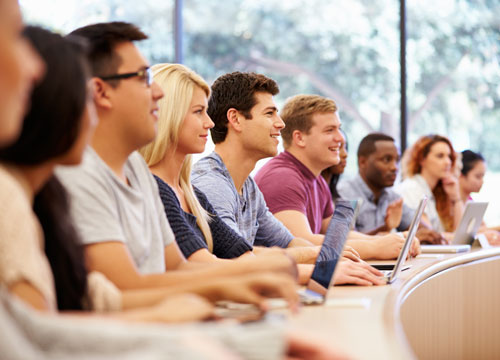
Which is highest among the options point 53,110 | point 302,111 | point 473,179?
point 53,110

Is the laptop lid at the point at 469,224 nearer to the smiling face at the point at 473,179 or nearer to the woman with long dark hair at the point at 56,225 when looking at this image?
the smiling face at the point at 473,179

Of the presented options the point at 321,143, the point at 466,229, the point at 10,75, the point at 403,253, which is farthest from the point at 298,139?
the point at 10,75

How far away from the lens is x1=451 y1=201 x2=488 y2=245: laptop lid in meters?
3.76

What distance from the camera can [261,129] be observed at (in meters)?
3.17

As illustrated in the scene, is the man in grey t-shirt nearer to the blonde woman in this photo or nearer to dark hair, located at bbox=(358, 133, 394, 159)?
the blonde woman

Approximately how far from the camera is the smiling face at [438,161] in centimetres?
507

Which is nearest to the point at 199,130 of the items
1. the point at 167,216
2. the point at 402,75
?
the point at 167,216

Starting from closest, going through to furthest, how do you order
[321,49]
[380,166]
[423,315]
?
1. [423,315]
2. [380,166]
3. [321,49]

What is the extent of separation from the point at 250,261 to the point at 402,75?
4.57 m

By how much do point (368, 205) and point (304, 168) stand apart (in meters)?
0.93

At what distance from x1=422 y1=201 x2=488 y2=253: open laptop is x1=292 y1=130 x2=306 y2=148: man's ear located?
33.1 inches

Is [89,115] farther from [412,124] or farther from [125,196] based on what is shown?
[412,124]

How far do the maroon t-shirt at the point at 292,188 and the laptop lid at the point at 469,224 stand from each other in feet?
2.42

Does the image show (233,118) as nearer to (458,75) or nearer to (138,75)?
(138,75)
